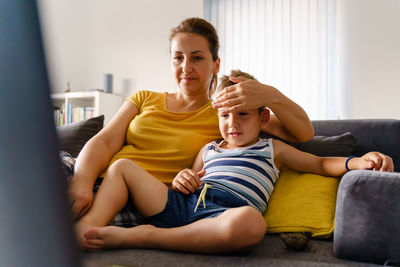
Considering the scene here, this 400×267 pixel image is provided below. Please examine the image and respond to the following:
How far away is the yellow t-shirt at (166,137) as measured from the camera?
1246mm

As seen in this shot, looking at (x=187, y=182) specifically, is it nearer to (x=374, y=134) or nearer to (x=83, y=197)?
(x=83, y=197)

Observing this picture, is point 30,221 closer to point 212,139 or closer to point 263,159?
point 263,159

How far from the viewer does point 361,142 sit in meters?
1.33

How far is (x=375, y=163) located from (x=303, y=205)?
253 millimetres

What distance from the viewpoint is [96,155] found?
1.16m

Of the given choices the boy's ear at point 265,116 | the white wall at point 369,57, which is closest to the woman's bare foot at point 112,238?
the boy's ear at point 265,116

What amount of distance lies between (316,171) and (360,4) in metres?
2.53

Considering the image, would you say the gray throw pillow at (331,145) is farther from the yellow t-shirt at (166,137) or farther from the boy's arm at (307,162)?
the yellow t-shirt at (166,137)

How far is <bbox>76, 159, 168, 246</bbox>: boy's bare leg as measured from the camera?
99 centimetres

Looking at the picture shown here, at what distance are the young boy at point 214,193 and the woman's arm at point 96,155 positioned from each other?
44mm

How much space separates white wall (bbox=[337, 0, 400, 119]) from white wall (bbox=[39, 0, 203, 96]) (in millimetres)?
1599

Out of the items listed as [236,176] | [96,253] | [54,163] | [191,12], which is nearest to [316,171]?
[236,176]

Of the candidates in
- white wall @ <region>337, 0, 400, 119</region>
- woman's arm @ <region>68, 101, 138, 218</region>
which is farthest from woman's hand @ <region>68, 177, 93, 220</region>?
white wall @ <region>337, 0, 400, 119</region>

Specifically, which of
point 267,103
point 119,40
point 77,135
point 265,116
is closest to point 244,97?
point 267,103
